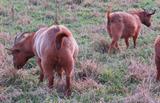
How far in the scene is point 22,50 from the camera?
8.42m

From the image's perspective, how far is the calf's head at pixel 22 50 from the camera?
8336 mm

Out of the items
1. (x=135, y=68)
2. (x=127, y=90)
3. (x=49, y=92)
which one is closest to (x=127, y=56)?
(x=135, y=68)

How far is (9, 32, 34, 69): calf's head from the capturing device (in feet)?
27.3

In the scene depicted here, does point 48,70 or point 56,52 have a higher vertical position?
point 56,52

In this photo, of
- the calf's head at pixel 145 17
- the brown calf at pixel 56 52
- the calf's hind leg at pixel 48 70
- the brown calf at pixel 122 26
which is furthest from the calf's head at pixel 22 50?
the calf's head at pixel 145 17

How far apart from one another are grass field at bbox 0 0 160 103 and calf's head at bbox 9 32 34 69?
0.18 metres

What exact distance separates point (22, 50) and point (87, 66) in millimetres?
1240

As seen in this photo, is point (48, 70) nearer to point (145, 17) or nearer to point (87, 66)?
point (87, 66)

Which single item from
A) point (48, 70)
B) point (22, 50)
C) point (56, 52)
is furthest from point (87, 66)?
point (56, 52)

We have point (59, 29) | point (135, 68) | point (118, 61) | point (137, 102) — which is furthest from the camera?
point (118, 61)

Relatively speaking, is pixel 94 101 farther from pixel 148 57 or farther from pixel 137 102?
pixel 148 57

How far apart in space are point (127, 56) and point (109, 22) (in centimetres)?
102

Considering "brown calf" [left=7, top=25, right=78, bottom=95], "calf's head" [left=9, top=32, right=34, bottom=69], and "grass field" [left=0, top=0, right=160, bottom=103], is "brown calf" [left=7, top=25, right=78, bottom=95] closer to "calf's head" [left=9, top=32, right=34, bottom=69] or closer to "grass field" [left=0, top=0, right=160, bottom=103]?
"grass field" [left=0, top=0, right=160, bottom=103]

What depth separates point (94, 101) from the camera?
23.1 ft
